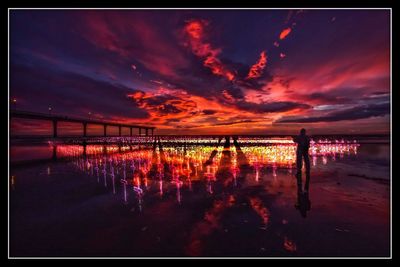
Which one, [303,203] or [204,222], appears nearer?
[204,222]

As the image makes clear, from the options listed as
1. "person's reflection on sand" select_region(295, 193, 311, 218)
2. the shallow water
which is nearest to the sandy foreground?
the shallow water

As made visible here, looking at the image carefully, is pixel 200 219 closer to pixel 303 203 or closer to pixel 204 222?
pixel 204 222

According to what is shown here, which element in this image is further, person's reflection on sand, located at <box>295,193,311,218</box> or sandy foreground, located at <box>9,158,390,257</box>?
person's reflection on sand, located at <box>295,193,311,218</box>

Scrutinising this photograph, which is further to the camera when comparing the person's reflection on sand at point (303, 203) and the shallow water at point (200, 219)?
the person's reflection on sand at point (303, 203)

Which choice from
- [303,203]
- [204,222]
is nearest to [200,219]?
[204,222]

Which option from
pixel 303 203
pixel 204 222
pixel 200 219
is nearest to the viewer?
pixel 204 222

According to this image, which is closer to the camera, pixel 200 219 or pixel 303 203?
pixel 200 219

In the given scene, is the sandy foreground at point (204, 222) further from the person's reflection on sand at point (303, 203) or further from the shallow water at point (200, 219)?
the person's reflection on sand at point (303, 203)

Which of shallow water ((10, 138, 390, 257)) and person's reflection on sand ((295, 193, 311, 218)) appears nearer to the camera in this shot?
shallow water ((10, 138, 390, 257))

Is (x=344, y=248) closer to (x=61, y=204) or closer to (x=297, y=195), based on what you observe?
(x=297, y=195)

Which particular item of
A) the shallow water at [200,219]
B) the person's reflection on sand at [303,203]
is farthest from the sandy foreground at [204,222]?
the person's reflection on sand at [303,203]

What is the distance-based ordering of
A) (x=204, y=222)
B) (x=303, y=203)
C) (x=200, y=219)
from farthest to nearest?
(x=303, y=203) → (x=200, y=219) → (x=204, y=222)

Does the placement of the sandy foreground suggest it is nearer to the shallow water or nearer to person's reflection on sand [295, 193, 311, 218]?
the shallow water
